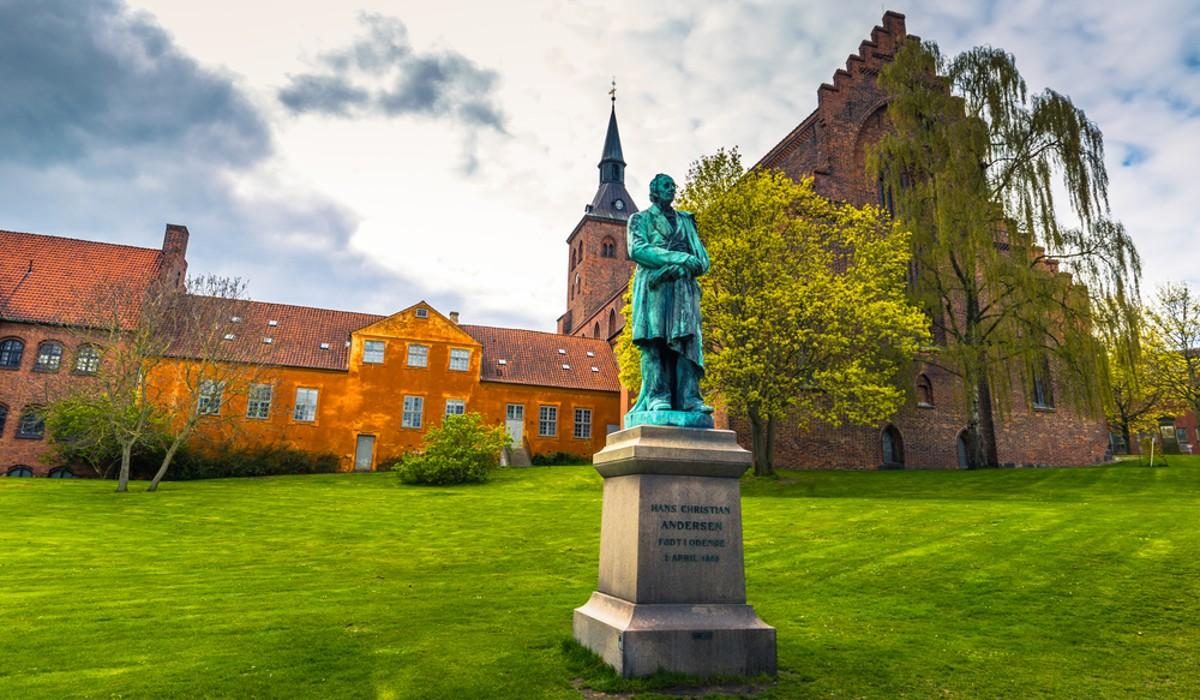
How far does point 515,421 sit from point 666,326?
31.6 m

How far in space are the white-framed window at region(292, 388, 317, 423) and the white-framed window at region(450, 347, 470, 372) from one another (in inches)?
281

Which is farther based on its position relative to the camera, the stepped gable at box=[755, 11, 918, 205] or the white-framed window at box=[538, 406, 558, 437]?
the white-framed window at box=[538, 406, 558, 437]

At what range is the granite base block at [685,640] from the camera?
18.0 ft

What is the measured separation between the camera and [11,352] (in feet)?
106

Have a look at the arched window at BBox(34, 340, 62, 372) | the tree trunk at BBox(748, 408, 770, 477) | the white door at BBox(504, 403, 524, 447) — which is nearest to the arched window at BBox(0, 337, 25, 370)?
the arched window at BBox(34, 340, 62, 372)

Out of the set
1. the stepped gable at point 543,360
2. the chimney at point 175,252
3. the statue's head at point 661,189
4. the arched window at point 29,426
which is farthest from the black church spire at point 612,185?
the statue's head at point 661,189

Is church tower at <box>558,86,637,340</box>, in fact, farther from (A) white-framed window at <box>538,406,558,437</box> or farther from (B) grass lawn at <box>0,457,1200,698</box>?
(B) grass lawn at <box>0,457,1200,698</box>

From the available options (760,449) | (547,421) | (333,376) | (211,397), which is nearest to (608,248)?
(547,421)

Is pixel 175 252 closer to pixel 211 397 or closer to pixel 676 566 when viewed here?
pixel 211 397

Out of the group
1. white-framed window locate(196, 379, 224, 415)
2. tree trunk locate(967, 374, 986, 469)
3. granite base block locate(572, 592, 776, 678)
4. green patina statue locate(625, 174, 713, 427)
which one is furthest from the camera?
tree trunk locate(967, 374, 986, 469)

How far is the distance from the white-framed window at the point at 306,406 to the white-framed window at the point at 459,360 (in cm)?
713

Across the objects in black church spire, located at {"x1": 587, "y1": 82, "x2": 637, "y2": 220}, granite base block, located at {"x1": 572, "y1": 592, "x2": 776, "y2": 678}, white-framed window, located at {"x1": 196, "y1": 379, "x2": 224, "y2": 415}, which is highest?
black church spire, located at {"x1": 587, "y1": 82, "x2": 637, "y2": 220}

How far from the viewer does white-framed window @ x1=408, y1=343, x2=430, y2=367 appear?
36.5 m

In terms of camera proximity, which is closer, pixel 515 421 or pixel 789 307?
pixel 789 307
